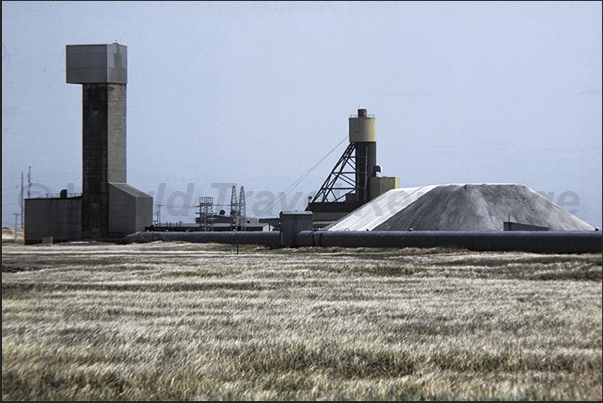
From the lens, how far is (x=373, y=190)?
2987 inches

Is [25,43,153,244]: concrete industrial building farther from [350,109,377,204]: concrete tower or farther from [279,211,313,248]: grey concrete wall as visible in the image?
[279,211,313,248]: grey concrete wall

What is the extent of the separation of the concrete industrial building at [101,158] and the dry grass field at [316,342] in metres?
56.9

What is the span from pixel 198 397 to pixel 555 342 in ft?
13.0

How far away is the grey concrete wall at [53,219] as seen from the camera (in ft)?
234

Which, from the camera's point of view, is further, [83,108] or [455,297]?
[83,108]

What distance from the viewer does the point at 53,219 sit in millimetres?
71875

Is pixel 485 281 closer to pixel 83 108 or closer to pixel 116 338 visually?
pixel 116 338

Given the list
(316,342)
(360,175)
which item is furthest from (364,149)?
(316,342)

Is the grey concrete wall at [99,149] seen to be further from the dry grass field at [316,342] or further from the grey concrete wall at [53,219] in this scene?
the dry grass field at [316,342]

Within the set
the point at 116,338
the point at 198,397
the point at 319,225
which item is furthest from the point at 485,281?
the point at 319,225

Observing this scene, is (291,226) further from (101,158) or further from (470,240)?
(101,158)

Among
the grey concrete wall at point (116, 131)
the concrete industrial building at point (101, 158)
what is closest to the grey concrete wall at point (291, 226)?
the concrete industrial building at point (101, 158)

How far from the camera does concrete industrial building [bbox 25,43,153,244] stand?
70.2 meters

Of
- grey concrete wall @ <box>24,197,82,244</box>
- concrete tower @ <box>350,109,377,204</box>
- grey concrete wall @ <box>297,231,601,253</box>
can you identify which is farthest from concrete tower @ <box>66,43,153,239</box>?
grey concrete wall @ <box>297,231,601,253</box>
